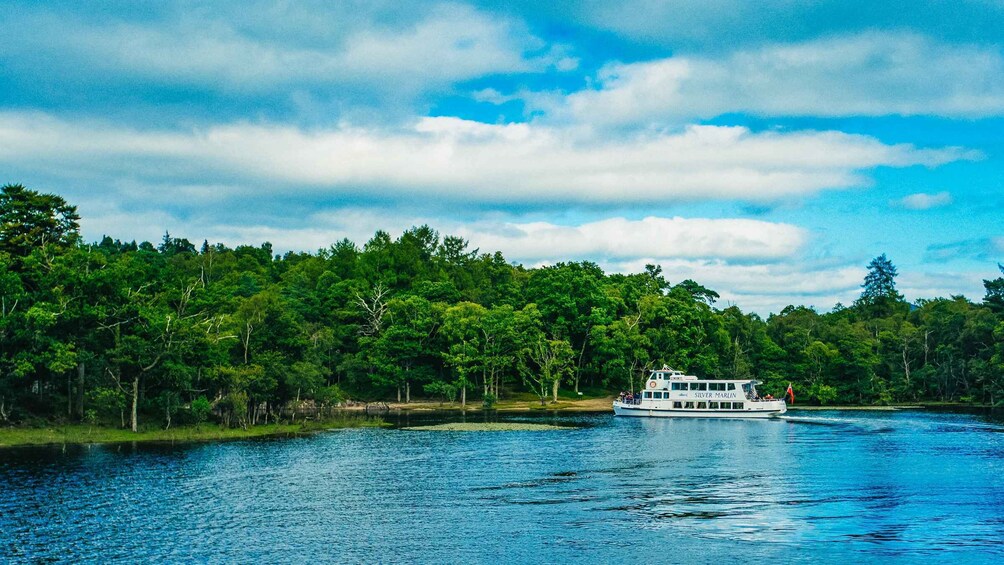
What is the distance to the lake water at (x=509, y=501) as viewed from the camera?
1594 inches

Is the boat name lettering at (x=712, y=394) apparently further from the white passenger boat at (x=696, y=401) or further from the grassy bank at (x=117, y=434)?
the grassy bank at (x=117, y=434)

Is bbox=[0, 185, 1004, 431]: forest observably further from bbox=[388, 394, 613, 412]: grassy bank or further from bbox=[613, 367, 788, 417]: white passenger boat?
bbox=[613, 367, 788, 417]: white passenger boat

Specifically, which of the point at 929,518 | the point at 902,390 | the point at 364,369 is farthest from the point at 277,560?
the point at 902,390

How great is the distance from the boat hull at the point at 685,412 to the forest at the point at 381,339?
20.7m

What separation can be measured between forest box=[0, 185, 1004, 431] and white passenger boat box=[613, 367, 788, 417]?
21.6 meters

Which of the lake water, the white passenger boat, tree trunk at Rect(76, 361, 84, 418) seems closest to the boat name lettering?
the white passenger boat

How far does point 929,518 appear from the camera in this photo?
4656cm

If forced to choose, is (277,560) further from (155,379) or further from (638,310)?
(638,310)

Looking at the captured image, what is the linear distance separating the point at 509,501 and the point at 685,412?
7262 centimetres

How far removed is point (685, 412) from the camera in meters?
119

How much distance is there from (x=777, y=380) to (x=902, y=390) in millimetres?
22616

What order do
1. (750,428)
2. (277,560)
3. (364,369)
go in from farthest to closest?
(364,369)
(750,428)
(277,560)

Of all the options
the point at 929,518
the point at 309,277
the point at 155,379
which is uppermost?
the point at 309,277

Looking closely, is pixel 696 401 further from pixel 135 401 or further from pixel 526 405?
pixel 135 401
